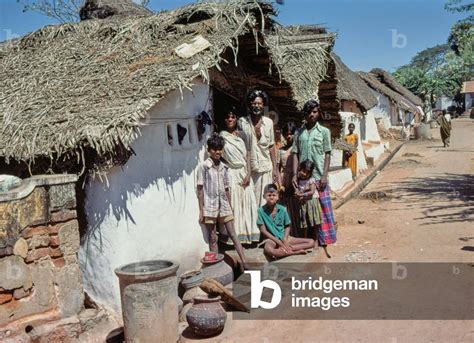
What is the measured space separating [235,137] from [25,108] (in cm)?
264

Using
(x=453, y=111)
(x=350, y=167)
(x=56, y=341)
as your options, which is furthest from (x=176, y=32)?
(x=453, y=111)

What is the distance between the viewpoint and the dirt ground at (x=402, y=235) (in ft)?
14.8

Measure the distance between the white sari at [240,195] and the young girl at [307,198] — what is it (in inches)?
26.1

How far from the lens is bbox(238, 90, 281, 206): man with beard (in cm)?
677

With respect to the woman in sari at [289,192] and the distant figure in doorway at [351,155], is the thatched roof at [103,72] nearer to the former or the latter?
Answer: the woman in sari at [289,192]

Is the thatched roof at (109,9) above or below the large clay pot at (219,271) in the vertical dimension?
above

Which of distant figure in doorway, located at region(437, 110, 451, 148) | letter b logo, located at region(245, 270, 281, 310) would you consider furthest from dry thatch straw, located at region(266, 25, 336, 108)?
distant figure in doorway, located at region(437, 110, 451, 148)

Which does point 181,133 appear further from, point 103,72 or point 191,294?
point 191,294

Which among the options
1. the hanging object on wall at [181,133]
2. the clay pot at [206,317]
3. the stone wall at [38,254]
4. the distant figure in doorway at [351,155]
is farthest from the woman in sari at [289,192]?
the distant figure in doorway at [351,155]

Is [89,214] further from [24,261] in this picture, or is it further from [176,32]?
[176,32]

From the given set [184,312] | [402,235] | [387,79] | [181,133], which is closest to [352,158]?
[402,235]

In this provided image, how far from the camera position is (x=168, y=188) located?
5.71 meters

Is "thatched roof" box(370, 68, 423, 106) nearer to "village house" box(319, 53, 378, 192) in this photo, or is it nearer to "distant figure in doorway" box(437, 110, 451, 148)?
"distant figure in doorway" box(437, 110, 451, 148)

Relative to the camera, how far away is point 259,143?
6.89 m
